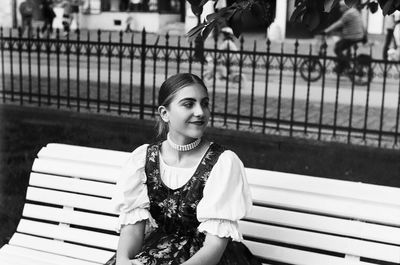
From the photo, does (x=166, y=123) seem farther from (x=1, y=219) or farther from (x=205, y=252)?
(x=1, y=219)

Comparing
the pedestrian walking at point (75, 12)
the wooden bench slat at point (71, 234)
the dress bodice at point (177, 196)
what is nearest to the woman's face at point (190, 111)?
the dress bodice at point (177, 196)

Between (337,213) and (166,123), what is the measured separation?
2.79 ft

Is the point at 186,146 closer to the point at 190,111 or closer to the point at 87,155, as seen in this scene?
the point at 190,111

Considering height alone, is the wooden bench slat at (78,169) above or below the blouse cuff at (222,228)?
below

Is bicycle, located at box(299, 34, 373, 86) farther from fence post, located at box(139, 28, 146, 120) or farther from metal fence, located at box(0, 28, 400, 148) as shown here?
fence post, located at box(139, 28, 146, 120)

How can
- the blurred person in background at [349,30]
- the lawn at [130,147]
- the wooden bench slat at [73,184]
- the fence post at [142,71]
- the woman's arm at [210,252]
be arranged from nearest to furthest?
the woman's arm at [210,252], the wooden bench slat at [73,184], the lawn at [130,147], the fence post at [142,71], the blurred person in background at [349,30]

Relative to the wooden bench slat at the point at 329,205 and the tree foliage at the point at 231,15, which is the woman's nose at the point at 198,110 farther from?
the wooden bench slat at the point at 329,205

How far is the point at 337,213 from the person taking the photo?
338 cm

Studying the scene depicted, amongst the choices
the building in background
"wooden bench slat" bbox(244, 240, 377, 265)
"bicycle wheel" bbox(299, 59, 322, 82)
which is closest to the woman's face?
"wooden bench slat" bbox(244, 240, 377, 265)

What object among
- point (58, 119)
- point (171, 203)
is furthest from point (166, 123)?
point (58, 119)

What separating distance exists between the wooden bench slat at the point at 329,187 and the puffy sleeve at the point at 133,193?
56 centimetres

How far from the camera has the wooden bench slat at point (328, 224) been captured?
128 inches

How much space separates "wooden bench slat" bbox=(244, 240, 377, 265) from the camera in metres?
3.35

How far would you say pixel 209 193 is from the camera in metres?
3.06
